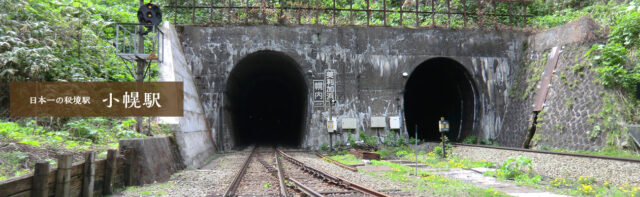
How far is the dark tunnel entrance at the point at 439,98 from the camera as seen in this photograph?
57.0ft

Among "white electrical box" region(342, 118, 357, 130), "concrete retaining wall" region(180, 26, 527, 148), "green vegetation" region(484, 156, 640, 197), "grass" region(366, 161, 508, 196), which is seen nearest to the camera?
"green vegetation" region(484, 156, 640, 197)

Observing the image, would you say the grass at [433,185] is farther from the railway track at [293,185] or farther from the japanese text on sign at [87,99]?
the japanese text on sign at [87,99]

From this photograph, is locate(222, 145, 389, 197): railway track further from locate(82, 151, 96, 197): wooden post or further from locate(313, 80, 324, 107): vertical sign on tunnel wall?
locate(313, 80, 324, 107): vertical sign on tunnel wall

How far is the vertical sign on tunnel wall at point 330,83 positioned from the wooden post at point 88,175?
1104cm

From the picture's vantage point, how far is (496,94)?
1681 cm

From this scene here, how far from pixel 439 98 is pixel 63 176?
713 inches

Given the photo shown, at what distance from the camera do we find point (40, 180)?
174 inches

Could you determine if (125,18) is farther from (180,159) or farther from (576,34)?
(576,34)

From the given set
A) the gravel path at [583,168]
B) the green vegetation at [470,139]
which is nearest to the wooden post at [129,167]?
the gravel path at [583,168]

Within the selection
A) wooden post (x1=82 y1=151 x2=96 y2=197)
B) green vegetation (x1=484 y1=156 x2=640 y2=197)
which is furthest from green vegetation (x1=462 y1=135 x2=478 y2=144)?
wooden post (x1=82 y1=151 x2=96 y2=197)

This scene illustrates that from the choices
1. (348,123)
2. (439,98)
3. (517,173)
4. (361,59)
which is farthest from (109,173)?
(439,98)

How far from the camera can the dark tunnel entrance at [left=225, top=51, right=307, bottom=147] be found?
17420 millimetres

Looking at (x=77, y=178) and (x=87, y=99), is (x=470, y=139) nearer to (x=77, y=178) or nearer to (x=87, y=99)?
(x=87, y=99)

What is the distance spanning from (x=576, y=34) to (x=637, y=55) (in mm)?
2459
